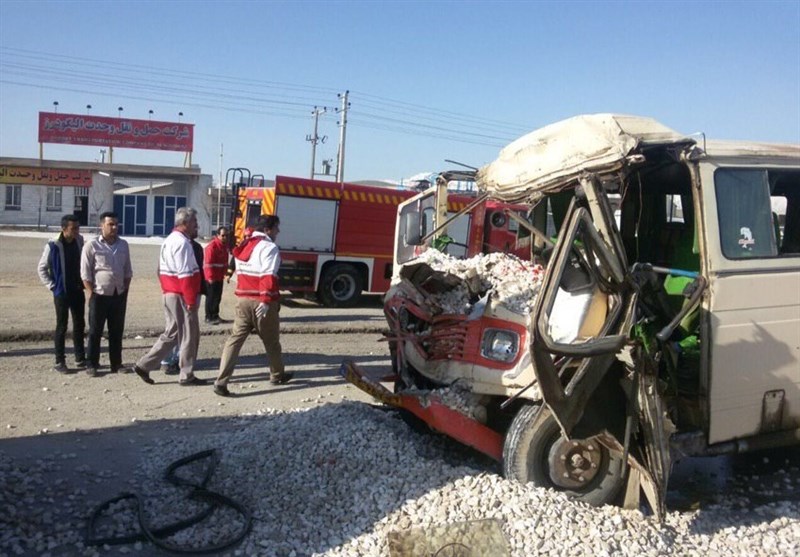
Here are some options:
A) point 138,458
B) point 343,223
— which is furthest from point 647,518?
point 343,223

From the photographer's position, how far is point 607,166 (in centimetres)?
473

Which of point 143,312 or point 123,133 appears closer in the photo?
point 143,312

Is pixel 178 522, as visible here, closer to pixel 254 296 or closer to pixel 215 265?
pixel 254 296

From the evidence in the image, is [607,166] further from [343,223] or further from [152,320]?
[343,223]

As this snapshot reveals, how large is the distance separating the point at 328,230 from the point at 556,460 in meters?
11.1

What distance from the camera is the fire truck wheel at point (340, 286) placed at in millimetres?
15594

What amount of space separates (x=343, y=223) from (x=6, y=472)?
10.9m

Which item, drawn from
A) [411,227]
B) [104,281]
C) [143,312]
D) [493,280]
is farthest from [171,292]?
[143,312]

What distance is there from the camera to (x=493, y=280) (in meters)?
5.94

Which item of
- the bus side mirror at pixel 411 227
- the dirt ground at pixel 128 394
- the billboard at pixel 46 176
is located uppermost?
the billboard at pixel 46 176

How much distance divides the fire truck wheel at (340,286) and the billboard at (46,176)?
2988 cm

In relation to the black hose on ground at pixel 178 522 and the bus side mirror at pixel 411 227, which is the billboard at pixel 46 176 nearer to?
the bus side mirror at pixel 411 227

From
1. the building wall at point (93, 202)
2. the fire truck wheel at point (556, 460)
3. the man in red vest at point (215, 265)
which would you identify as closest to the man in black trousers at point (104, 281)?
the man in red vest at point (215, 265)

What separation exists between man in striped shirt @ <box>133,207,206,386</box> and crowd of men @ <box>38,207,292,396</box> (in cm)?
1
